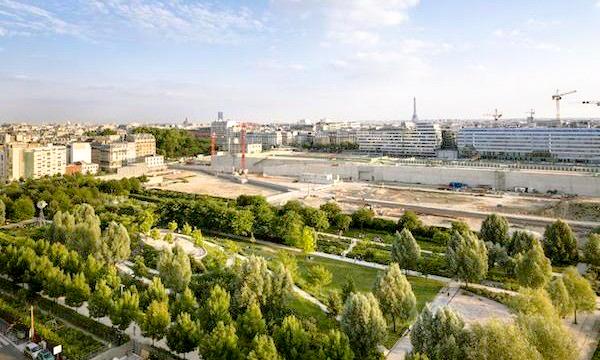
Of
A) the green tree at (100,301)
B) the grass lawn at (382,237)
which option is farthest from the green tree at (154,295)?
the grass lawn at (382,237)

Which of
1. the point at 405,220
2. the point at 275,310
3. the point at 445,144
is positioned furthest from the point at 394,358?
the point at 445,144

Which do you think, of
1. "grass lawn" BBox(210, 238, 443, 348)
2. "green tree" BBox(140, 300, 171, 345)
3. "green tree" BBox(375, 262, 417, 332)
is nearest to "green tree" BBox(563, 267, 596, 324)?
"grass lawn" BBox(210, 238, 443, 348)

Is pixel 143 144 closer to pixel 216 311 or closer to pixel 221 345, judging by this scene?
pixel 216 311

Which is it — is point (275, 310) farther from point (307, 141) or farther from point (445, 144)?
point (307, 141)

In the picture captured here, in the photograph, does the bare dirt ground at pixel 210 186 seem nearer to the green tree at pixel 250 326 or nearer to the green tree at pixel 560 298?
the green tree at pixel 250 326

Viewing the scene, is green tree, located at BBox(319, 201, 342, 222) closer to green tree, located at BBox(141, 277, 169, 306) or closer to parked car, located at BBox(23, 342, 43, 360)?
green tree, located at BBox(141, 277, 169, 306)

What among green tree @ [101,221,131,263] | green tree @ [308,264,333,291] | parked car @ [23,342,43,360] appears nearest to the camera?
parked car @ [23,342,43,360]

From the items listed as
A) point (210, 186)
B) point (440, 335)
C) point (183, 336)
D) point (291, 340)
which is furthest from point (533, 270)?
point (210, 186)

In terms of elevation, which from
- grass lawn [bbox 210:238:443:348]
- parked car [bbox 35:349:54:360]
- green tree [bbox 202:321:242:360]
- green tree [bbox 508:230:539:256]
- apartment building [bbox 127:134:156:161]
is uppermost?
apartment building [bbox 127:134:156:161]
